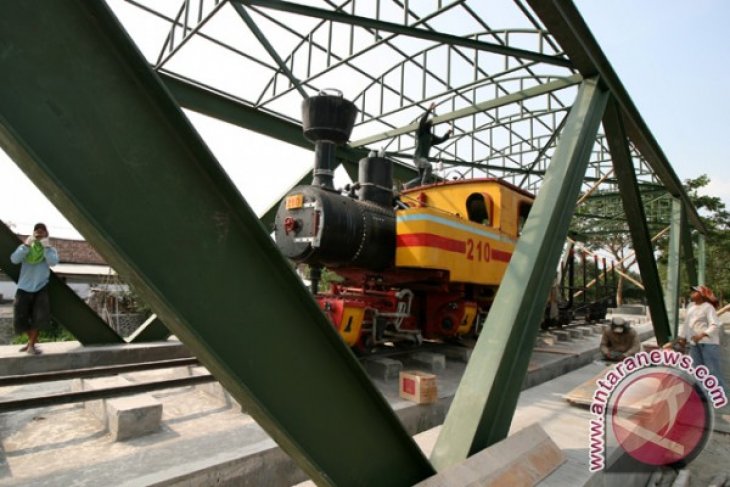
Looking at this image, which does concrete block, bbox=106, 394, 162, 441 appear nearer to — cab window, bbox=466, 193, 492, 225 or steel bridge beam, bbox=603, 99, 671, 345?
steel bridge beam, bbox=603, 99, 671, 345

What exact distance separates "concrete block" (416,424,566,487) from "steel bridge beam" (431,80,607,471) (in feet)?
0.17

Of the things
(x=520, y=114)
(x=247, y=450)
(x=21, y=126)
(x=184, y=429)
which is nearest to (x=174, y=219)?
(x=21, y=126)

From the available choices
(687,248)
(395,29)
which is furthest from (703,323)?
(395,29)

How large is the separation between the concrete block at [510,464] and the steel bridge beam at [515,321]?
0.17 feet

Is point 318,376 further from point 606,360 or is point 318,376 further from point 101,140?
point 606,360

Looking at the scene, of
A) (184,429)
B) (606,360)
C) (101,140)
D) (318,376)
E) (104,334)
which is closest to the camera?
(101,140)

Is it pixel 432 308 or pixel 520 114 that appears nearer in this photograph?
pixel 432 308

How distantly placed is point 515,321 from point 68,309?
17.4 feet

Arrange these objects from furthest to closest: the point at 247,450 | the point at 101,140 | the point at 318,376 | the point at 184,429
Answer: the point at 184,429 → the point at 247,450 → the point at 318,376 → the point at 101,140

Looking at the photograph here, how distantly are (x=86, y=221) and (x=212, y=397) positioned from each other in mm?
3415

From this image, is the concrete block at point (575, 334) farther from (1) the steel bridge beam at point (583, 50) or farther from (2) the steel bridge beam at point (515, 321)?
(2) the steel bridge beam at point (515, 321)

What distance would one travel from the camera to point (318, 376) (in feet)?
4.16

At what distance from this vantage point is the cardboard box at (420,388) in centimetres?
373

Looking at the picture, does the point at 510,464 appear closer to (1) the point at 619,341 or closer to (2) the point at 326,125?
(2) the point at 326,125
